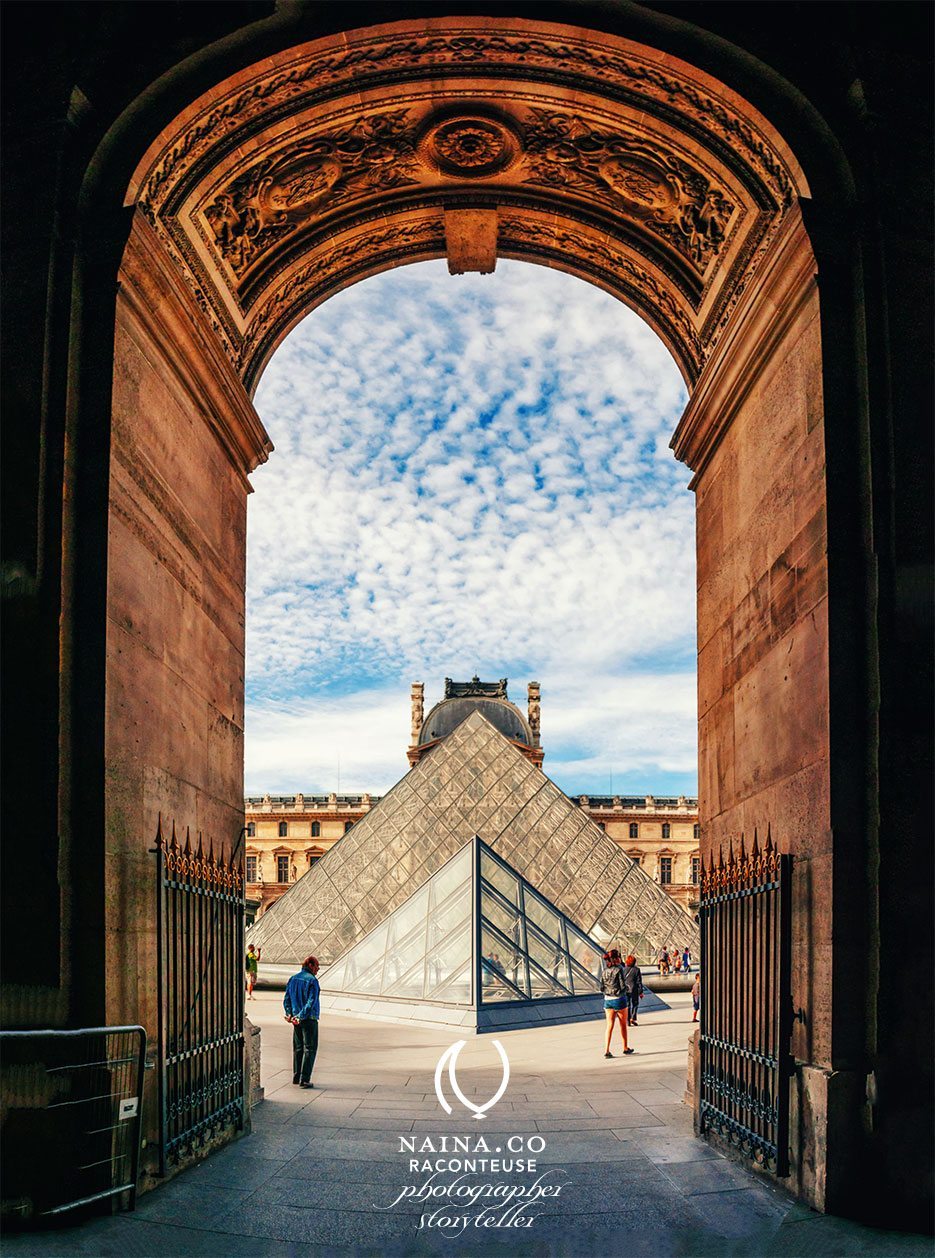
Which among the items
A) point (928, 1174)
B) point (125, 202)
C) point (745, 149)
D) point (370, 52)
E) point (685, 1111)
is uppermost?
point (370, 52)

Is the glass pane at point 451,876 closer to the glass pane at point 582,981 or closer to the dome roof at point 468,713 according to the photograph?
the glass pane at point 582,981

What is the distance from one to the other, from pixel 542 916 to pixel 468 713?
5886 cm

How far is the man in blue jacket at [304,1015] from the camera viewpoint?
991 cm

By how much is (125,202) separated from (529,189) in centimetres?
349

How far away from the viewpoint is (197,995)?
273 inches

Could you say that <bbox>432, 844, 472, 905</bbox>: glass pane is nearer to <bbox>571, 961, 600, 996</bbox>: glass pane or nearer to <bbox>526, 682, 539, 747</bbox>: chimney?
<bbox>571, 961, 600, 996</bbox>: glass pane

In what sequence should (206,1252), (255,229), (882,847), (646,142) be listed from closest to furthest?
(206,1252)
(882,847)
(646,142)
(255,229)

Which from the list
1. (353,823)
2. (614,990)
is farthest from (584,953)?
(353,823)

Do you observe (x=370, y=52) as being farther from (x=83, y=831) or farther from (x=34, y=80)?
(x=83, y=831)

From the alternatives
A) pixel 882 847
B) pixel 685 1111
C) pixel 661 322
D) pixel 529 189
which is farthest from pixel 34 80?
pixel 685 1111

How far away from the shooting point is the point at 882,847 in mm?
5598

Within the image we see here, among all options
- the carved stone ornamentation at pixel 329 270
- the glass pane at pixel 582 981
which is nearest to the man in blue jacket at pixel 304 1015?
the carved stone ornamentation at pixel 329 270

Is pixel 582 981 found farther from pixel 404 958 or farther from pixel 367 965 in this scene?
pixel 367 965
